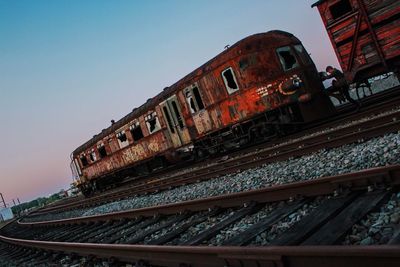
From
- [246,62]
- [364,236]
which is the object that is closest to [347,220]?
[364,236]

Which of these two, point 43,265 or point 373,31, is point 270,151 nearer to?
point 373,31

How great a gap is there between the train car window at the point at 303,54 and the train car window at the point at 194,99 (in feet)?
12.9

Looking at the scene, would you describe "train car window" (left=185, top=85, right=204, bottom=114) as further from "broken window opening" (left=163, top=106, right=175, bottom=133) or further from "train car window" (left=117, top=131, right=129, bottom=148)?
"train car window" (left=117, top=131, right=129, bottom=148)

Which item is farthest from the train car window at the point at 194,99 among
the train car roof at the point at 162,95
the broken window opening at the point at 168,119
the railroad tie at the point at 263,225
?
the railroad tie at the point at 263,225

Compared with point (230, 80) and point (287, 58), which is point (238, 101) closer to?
point (230, 80)

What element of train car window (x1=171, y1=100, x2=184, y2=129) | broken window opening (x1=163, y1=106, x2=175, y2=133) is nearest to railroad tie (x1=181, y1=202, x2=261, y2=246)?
train car window (x1=171, y1=100, x2=184, y2=129)

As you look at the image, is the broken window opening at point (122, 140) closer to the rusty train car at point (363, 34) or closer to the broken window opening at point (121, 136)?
the broken window opening at point (121, 136)

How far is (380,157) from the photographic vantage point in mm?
5656

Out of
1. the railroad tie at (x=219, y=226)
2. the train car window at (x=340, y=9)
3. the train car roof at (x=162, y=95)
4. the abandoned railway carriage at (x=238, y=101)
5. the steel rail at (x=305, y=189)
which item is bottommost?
the railroad tie at (x=219, y=226)

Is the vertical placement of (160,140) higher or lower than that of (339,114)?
higher

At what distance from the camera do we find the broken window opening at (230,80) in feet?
41.7

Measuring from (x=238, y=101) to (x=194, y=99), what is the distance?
2431mm

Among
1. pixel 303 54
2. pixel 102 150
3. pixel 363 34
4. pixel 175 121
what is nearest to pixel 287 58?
pixel 303 54

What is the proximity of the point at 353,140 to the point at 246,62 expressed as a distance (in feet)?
18.6
